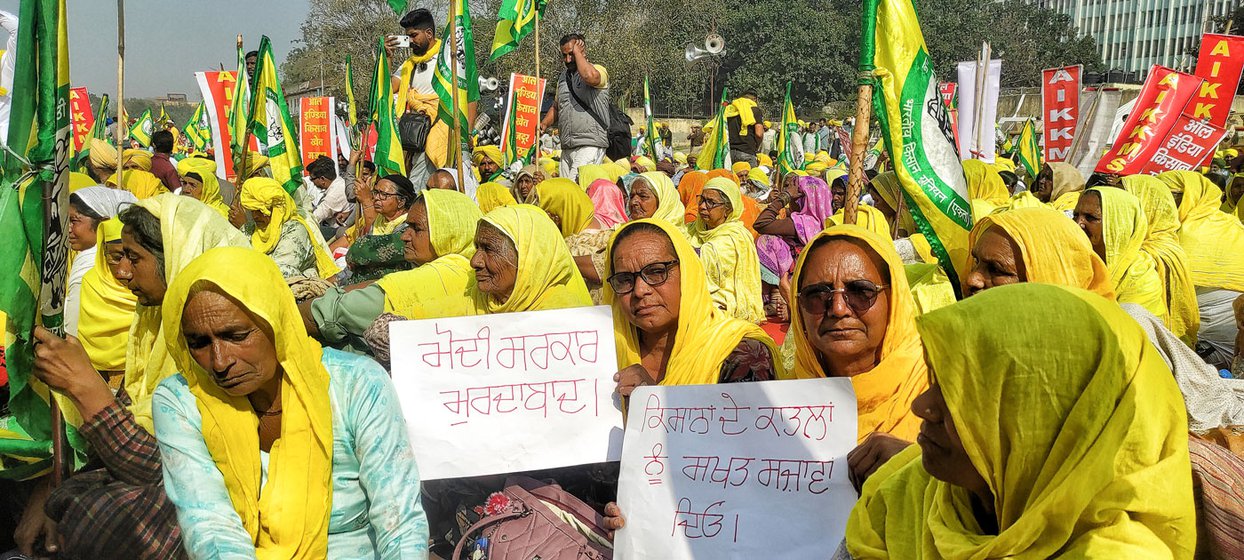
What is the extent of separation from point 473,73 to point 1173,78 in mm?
7106

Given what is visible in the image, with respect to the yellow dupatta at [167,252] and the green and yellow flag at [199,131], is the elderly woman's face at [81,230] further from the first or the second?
the green and yellow flag at [199,131]

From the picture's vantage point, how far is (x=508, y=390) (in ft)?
10.1

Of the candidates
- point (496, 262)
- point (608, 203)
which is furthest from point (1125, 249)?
point (608, 203)

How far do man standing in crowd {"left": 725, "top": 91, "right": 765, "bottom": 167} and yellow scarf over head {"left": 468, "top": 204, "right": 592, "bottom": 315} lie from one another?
34.9 ft

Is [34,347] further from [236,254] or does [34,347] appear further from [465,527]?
[465,527]

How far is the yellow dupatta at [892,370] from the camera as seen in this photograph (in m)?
2.73

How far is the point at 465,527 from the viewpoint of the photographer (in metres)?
3.00

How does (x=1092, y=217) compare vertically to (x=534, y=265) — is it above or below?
above

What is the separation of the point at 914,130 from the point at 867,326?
47.9 inches

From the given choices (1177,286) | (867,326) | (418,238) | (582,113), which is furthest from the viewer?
(582,113)

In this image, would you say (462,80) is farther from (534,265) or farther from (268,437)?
(268,437)

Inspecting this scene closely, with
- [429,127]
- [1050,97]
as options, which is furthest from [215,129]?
[1050,97]

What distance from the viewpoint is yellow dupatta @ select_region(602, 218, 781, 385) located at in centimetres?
312

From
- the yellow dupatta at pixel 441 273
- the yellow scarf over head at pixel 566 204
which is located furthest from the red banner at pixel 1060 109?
the yellow dupatta at pixel 441 273
